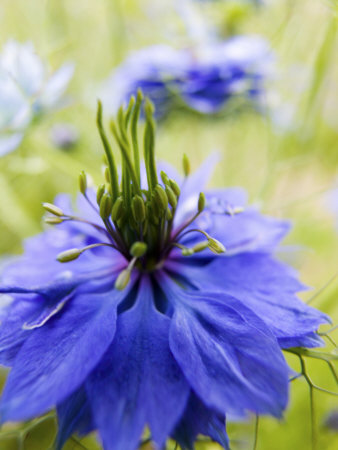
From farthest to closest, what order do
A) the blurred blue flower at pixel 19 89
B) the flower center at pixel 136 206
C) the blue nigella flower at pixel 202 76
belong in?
the blue nigella flower at pixel 202 76 → the blurred blue flower at pixel 19 89 → the flower center at pixel 136 206

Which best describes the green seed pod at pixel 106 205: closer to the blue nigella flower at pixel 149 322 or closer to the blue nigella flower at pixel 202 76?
the blue nigella flower at pixel 149 322

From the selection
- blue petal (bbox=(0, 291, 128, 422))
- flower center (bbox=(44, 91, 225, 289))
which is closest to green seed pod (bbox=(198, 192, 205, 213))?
flower center (bbox=(44, 91, 225, 289))

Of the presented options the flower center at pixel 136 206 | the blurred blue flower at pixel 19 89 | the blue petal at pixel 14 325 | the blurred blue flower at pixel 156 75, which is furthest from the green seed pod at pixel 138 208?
the blurred blue flower at pixel 156 75

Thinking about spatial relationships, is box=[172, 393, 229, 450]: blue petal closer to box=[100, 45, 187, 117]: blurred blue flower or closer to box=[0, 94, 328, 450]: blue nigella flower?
box=[0, 94, 328, 450]: blue nigella flower

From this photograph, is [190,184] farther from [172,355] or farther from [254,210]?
[172,355]

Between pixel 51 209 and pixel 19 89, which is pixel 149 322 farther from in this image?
pixel 19 89

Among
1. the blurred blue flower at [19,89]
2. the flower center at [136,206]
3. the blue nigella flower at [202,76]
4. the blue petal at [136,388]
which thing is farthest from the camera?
the blue nigella flower at [202,76]
